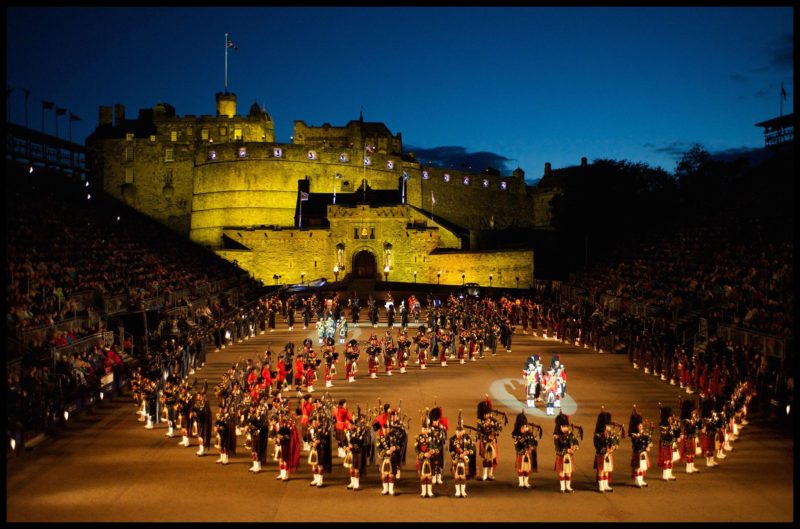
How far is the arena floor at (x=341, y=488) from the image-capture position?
1027cm

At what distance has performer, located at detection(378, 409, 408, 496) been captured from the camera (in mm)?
11289

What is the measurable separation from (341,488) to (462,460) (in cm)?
194

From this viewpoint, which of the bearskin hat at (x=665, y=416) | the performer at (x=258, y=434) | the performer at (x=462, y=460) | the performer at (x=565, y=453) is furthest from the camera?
the performer at (x=258, y=434)

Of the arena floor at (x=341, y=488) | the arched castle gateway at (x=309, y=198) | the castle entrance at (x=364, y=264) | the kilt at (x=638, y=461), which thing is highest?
the arched castle gateway at (x=309, y=198)

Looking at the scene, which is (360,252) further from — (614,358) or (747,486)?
(747,486)

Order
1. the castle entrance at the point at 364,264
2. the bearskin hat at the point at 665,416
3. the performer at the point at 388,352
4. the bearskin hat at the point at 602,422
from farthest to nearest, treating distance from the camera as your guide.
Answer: the castle entrance at the point at 364,264
the performer at the point at 388,352
the bearskin hat at the point at 665,416
the bearskin hat at the point at 602,422

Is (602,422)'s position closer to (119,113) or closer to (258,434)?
(258,434)

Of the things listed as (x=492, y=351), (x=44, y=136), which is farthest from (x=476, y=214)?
(x=492, y=351)

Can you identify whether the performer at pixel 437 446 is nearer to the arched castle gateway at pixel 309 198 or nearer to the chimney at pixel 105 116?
the arched castle gateway at pixel 309 198

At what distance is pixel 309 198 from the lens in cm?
5456

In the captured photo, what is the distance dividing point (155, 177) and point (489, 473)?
5033cm

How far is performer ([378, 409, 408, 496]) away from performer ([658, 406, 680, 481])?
4089 mm

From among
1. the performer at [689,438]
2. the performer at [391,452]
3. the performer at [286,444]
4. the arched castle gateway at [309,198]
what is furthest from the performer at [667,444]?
the arched castle gateway at [309,198]

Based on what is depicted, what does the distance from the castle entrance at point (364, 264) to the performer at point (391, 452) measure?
37.9 meters
